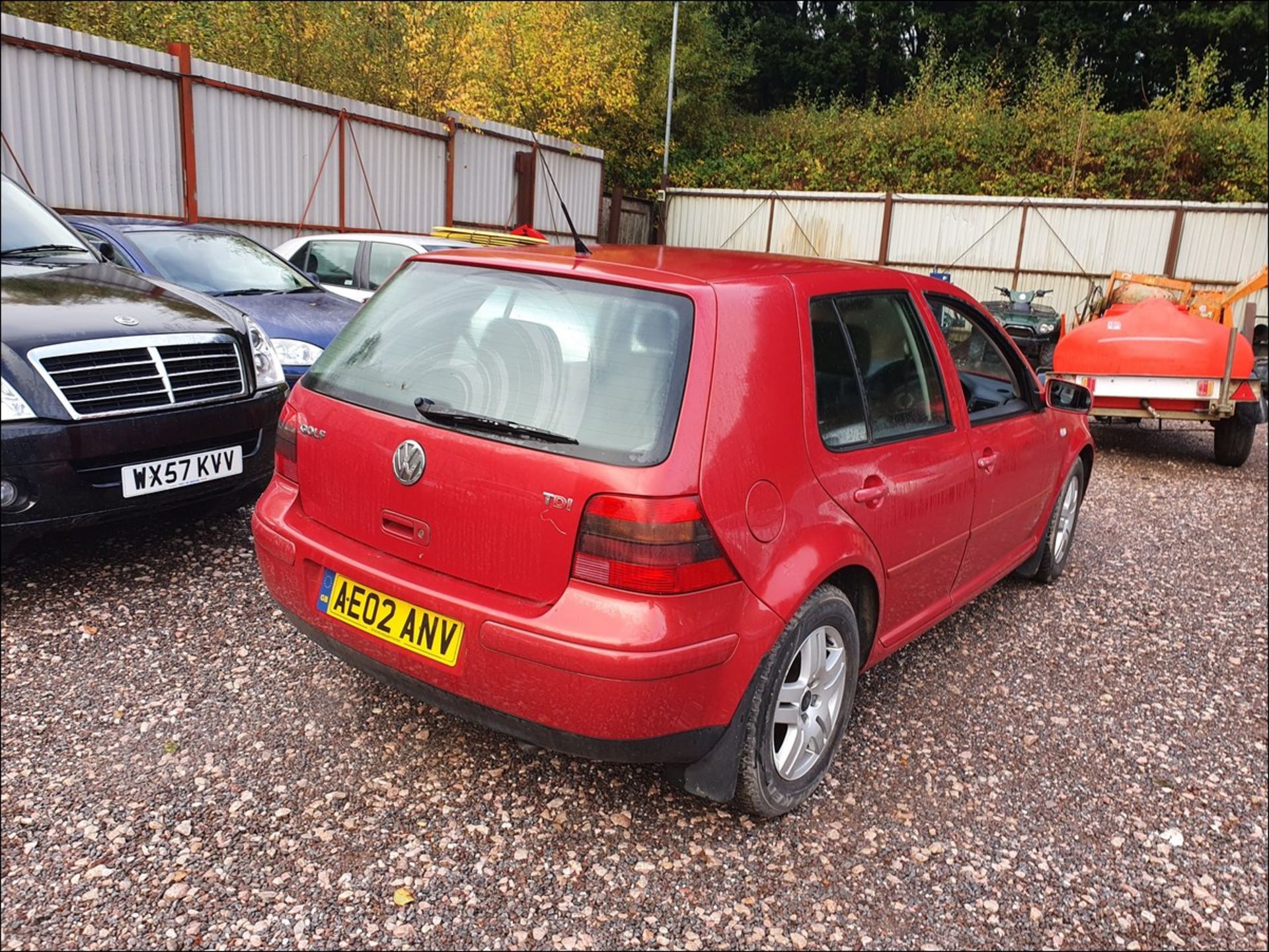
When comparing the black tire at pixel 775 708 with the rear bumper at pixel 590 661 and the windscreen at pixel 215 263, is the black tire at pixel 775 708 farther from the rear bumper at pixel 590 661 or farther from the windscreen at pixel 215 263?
the windscreen at pixel 215 263

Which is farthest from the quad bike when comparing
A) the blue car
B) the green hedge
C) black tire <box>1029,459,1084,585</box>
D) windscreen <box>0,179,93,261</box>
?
windscreen <box>0,179,93,261</box>

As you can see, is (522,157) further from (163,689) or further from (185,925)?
(185,925)

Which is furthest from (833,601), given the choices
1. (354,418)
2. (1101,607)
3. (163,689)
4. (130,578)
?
(130,578)

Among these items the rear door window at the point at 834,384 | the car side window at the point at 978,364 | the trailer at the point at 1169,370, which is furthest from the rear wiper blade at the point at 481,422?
the trailer at the point at 1169,370

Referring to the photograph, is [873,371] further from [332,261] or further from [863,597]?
[332,261]

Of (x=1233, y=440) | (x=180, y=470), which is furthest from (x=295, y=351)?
(x=1233, y=440)

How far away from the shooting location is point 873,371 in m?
3.03

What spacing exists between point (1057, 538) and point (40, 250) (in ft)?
16.1

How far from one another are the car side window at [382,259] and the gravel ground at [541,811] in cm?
440

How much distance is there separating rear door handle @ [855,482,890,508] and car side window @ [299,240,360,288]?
642 centimetres

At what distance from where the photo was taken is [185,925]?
7.34 feet

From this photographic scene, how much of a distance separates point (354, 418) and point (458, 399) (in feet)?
1.14

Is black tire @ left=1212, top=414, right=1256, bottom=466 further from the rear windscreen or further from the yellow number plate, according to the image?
the yellow number plate

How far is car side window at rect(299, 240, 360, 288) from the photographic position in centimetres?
826
